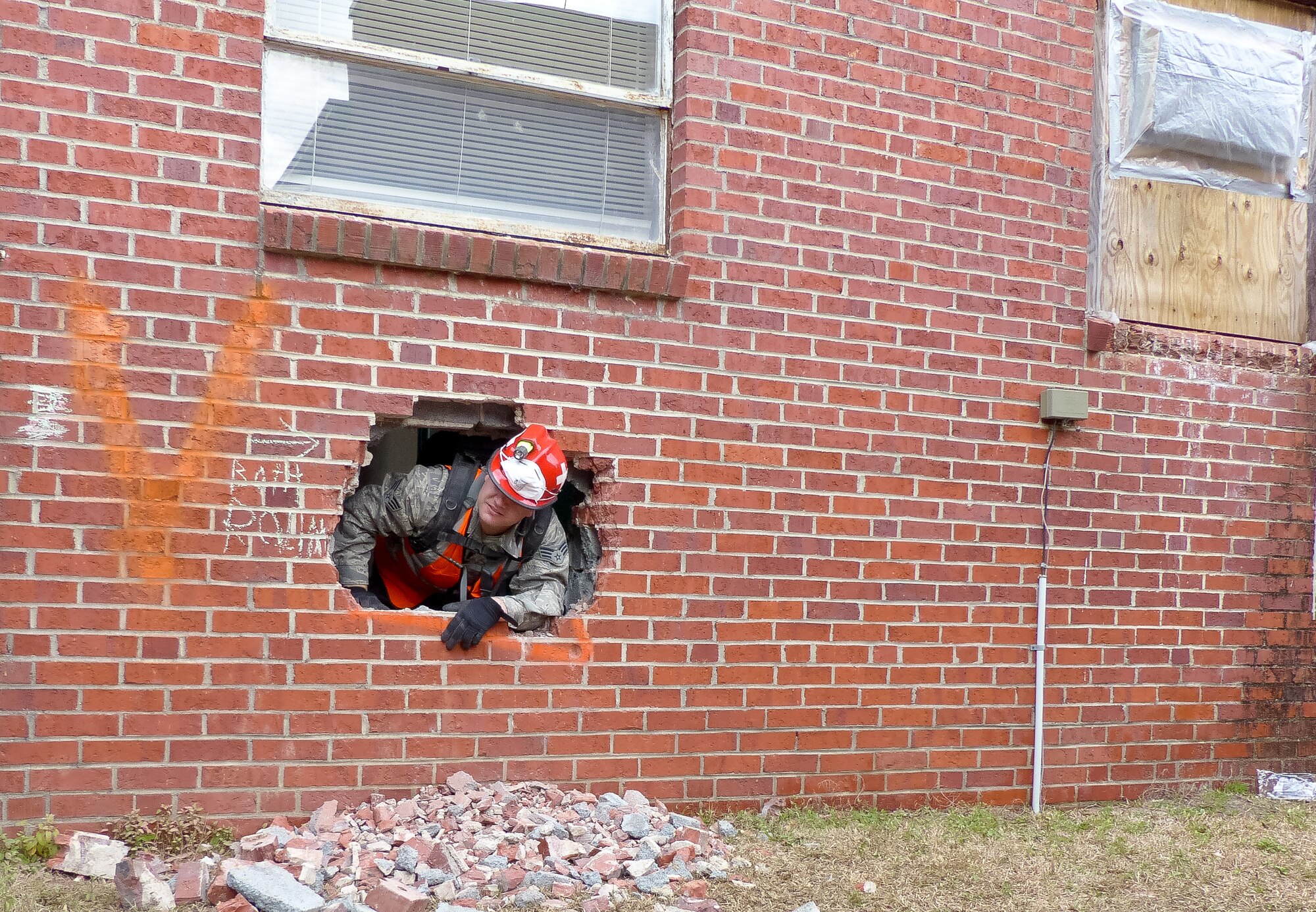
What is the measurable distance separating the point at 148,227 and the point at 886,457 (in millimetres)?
3050

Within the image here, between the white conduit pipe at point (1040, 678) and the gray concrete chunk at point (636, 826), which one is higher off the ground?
the white conduit pipe at point (1040, 678)

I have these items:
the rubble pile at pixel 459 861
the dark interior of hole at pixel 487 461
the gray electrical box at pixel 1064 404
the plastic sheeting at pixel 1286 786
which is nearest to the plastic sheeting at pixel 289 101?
the dark interior of hole at pixel 487 461

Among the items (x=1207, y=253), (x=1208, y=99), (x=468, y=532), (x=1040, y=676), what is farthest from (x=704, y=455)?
(x=1208, y=99)

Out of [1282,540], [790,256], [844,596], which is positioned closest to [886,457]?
[844,596]

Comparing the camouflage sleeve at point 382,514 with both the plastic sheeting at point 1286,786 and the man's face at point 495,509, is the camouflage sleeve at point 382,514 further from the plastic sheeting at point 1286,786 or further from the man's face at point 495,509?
the plastic sheeting at point 1286,786

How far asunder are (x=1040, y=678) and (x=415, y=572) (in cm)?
283

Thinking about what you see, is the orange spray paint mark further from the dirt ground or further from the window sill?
the window sill

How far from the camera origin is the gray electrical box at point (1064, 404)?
5262 millimetres

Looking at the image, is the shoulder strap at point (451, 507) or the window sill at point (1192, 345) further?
the window sill at point (1192, 345)

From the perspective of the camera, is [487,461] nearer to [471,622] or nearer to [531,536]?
[531,536]

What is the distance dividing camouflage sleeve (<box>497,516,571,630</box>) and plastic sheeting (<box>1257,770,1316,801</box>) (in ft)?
11.9

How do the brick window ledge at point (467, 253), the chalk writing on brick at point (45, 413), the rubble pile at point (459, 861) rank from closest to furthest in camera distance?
1. the rubble pile at point (459, 861)
2. the chalk writing on brick at point (45, 413)
3. the brick window ledge at point (467, 253)

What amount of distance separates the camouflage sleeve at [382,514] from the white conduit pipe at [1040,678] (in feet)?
8.94

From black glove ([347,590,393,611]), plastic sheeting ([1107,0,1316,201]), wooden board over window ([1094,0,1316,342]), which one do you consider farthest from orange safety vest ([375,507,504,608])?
plastic sheeting ([1107,0,1316,201])
